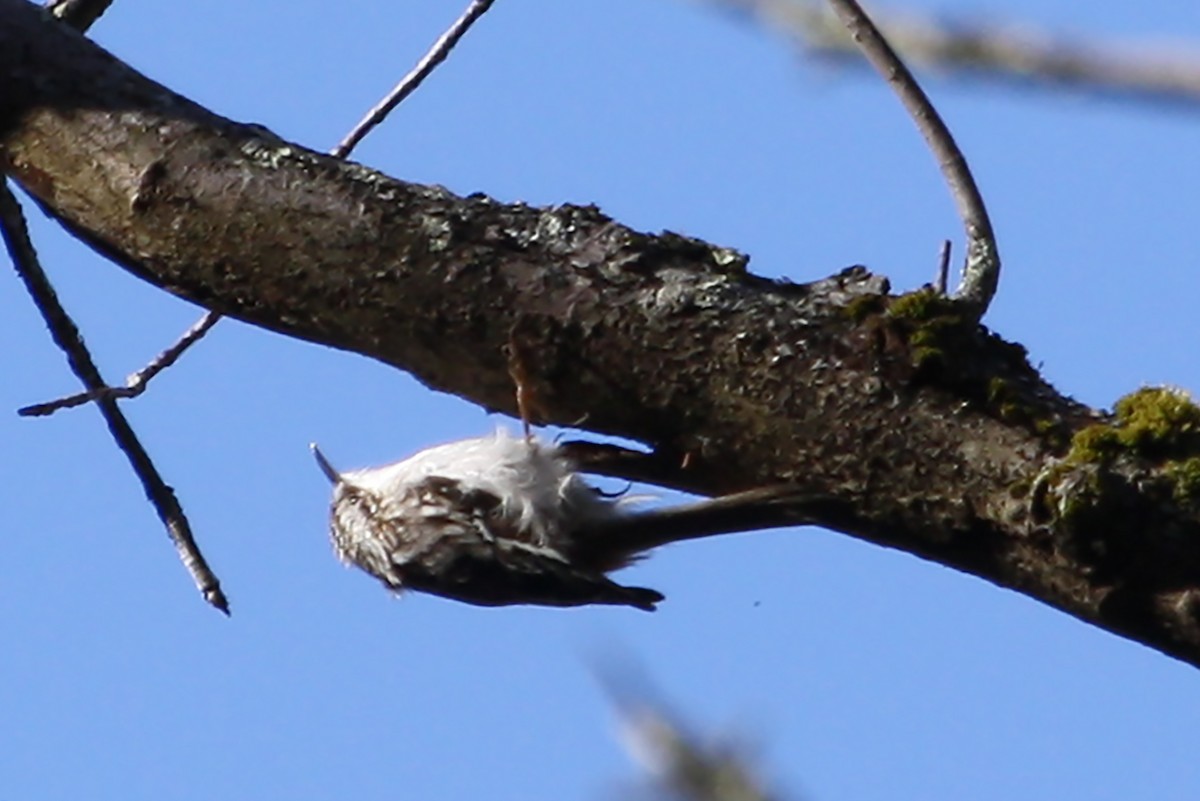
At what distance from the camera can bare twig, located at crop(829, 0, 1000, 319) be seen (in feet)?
6.85

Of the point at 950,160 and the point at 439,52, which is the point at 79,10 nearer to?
the point at 439,52

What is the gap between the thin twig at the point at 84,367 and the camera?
252 cm

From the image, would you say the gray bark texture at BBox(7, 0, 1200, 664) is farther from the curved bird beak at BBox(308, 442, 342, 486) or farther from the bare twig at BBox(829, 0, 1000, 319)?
the curved bird beak at BBox(308, 442, 342, 486)

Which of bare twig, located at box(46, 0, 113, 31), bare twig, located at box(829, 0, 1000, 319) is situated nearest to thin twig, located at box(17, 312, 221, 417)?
bare twig, located at box(46, 0, 113, 31)

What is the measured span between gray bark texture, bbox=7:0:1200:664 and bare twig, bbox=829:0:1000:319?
0.10 m

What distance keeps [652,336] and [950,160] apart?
0.47 metres

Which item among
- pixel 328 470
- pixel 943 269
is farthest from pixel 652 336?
pixel 328 470

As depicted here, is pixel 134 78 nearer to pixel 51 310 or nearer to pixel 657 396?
pixel 51 310

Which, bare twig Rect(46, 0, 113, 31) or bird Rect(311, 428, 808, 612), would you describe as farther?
bird Rect(311, 428, 808, 612)

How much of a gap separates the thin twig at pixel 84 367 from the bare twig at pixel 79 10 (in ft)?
1.24

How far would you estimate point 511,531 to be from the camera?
10.6 feet

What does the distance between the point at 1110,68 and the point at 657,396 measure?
2.39 ft

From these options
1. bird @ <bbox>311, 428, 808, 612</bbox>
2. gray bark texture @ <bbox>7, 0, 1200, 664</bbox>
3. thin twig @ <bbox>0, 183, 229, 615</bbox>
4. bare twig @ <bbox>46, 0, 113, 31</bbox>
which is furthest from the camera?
bird @ <bbox>311, 428, 808, 612</bbox>

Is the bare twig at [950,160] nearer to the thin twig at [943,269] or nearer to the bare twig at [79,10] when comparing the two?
the thin twig at [943,269]
